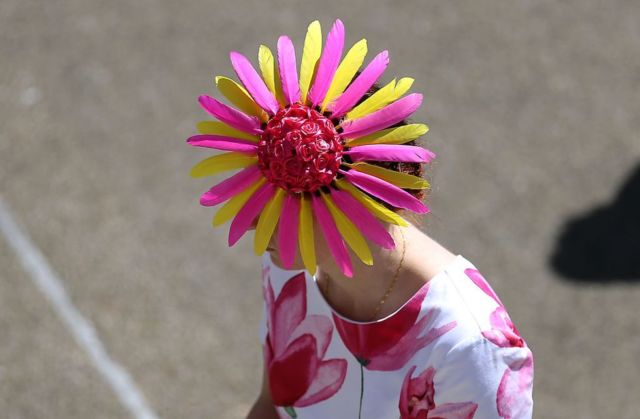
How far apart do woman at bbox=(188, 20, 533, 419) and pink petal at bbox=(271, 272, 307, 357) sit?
155mm

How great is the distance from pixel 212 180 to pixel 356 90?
297 centimetres

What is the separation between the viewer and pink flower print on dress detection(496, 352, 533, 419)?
6.64 ft

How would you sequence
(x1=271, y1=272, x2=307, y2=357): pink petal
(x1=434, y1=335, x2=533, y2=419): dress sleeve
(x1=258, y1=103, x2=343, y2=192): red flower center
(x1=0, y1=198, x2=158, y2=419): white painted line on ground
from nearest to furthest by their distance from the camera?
(x1=258, y1=103, x2=343, y2=192): red flower center, (x1=434, y1=335, x2=533, y2=419): dress sleeve, (x1=271, y1=272, x2=307, y2=357): pink petal, (x1=0, y1=198, x2=158, y2=419): white painted line on ground

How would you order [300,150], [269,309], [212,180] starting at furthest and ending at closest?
[212,180]
[269,309]
[300,150]

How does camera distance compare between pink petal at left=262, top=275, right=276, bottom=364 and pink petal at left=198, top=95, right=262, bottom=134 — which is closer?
pink petal at left=198, top=95, right=262, bottom=134

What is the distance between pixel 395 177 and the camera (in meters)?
1.96

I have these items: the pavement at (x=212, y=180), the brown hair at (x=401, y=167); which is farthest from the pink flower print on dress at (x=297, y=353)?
the pavement at (x=212, y=180)

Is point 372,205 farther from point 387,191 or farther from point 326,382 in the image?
point 326,382

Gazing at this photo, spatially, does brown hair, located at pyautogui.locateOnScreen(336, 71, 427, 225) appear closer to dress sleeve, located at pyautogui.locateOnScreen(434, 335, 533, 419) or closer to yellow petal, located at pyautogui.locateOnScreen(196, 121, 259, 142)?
yellow petal, located at pyautogui.locateOnScreen(196, 121, 259, 142)

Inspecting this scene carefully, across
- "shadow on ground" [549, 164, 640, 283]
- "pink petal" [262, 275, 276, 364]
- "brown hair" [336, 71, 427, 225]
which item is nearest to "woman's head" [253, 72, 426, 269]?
"brown hair" [336, 71, 427, 225]

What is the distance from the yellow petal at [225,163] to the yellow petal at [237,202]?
5cm

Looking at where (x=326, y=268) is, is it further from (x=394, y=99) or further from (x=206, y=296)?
(x=206, y=296)

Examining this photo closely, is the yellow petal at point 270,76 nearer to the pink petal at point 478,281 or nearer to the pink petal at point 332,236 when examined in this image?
the pink petal at point 332,236

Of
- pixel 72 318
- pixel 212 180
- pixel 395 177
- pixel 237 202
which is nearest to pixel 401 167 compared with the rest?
pixel 395 177
